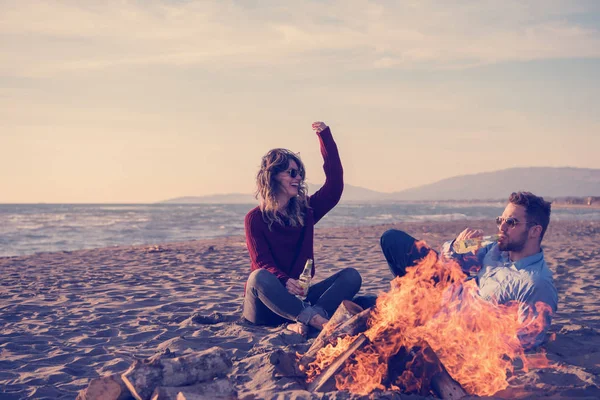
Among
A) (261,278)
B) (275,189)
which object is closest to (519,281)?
(261,278)

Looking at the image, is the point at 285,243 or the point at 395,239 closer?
the point at 395,239

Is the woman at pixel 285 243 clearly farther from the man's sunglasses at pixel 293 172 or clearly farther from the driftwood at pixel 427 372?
the driftwood at pixel 427 372

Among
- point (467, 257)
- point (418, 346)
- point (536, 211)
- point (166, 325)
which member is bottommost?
point (166, 325)

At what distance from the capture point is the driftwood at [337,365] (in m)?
3.72

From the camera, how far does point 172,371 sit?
11.5 feet

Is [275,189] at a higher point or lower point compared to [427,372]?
higher

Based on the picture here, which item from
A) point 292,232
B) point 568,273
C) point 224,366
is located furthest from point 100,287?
point 568,273

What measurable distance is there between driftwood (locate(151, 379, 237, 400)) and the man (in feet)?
7.31

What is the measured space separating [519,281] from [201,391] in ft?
8.75

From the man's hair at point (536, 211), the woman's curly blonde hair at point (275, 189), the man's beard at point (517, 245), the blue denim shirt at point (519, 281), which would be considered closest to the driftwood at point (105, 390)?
the woman's curly blonde hair at point (275, 189)

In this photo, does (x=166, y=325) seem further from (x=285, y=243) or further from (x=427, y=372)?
(x=427, y=372)

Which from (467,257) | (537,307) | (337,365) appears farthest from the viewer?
(467,257)

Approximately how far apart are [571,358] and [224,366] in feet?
10.3

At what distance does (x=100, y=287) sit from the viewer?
8.87 m
